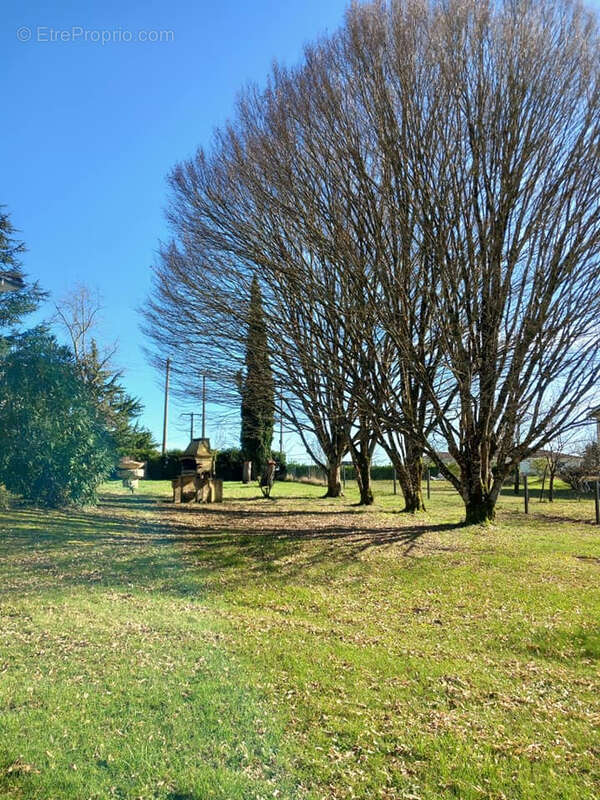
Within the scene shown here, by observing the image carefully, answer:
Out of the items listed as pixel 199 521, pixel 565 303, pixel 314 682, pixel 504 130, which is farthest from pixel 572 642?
pixel 199 521

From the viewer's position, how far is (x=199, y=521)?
13930 mm

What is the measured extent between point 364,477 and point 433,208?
428 inches

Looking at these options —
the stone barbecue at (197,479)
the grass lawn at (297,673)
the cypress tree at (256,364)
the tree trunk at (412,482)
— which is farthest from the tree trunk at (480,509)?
the stone barbecue at (197,479)

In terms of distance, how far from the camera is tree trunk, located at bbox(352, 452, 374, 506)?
19734 millimetres

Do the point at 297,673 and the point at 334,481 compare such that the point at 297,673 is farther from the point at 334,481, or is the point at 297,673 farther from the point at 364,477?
the point at 334,481

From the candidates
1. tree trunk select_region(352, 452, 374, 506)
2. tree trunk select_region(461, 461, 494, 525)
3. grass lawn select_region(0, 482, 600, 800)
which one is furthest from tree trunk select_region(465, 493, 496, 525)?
Answer: tree trunk select_region(352, 452, 374, 506)

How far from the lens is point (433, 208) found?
10.9 metres

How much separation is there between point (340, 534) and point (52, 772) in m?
9.11

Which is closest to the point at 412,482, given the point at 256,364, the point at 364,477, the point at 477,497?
the point at 364,477

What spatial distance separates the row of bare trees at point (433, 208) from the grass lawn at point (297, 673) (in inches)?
145

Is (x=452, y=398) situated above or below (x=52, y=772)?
above

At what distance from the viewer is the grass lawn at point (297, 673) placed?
3.10 meters

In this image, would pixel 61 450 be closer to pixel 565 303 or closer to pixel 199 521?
pixel 199 521

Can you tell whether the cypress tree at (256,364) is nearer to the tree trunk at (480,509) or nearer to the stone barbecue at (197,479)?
the stone barbecue at (197,479)
